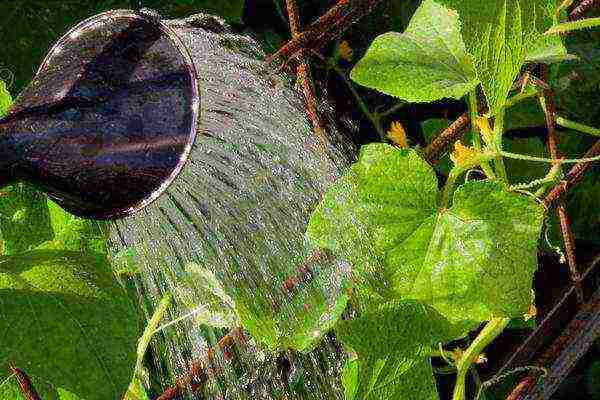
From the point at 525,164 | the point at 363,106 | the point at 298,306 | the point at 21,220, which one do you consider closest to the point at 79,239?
the point at 21,220

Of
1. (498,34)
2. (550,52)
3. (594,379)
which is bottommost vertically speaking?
(594,379)

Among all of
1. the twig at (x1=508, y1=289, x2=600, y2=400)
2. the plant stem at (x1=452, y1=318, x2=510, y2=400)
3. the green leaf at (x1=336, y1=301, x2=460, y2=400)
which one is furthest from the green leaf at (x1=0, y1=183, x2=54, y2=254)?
the twig at (x1=508, y1=289, x2=600, y2=400)

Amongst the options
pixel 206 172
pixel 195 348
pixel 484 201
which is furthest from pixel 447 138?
pixel 195 348

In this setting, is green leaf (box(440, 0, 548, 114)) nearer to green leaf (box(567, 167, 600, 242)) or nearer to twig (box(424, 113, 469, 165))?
twig (box(424, 113, 469, 165))

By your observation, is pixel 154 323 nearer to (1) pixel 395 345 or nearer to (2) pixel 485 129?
(1) pixel 395 345

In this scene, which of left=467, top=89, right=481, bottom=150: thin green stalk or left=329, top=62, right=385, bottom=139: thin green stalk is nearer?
left=467, top=89, right=481, bottom=150: thin green stalk

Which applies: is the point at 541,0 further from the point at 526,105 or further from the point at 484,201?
the point at 526,105

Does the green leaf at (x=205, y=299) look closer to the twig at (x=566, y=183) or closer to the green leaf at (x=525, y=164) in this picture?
the twig at (x=566, y=183)
